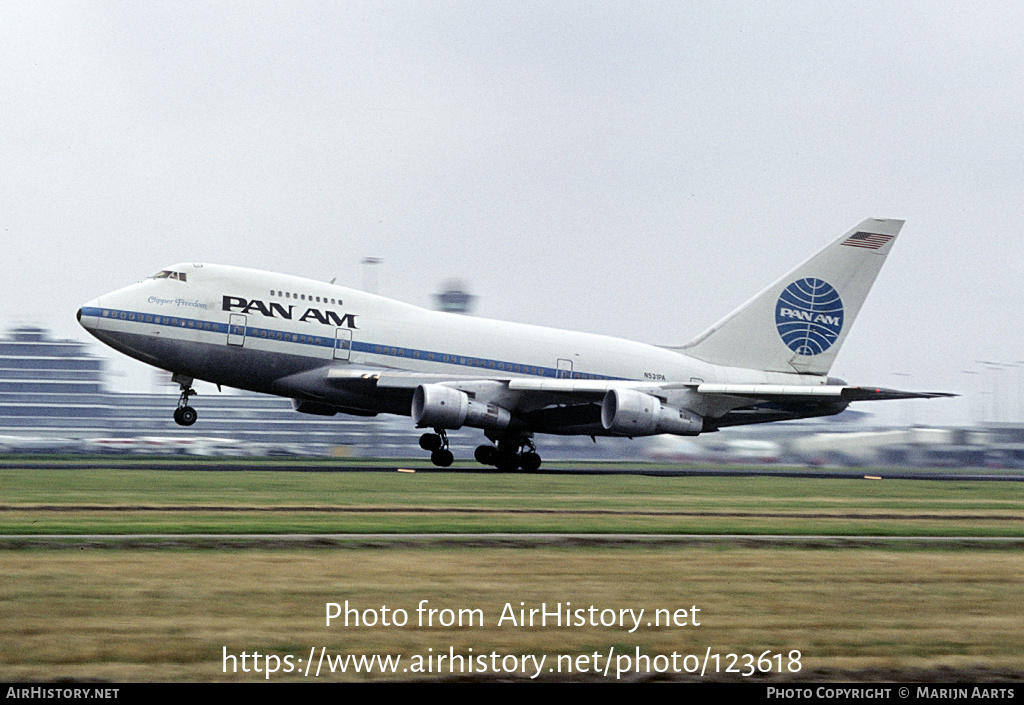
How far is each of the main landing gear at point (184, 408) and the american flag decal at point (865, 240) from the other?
23.9 metres

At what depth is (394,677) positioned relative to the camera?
9.88 m

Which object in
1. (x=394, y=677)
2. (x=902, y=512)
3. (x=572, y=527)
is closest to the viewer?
(x=394, y=677)

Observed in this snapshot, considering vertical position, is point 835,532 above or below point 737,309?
below

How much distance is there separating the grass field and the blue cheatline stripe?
37.6ft

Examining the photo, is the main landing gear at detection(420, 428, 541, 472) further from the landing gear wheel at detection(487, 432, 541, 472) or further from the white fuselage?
the white fuselage

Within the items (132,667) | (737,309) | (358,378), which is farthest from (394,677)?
(737,309)

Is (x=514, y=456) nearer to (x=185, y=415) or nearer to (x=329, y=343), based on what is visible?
(x=329, y=343)

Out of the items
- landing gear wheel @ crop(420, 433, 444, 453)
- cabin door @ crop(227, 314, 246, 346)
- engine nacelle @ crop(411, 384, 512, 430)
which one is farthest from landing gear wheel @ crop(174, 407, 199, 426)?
landing gear wheel @ crop(420, 433, 444, 453)

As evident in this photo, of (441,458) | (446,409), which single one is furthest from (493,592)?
(441,458)

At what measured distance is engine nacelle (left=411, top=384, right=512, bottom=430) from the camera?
120 feet

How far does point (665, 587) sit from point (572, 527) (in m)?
6.73

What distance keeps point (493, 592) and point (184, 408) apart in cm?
2556

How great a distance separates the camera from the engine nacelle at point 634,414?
3797 centimetres
